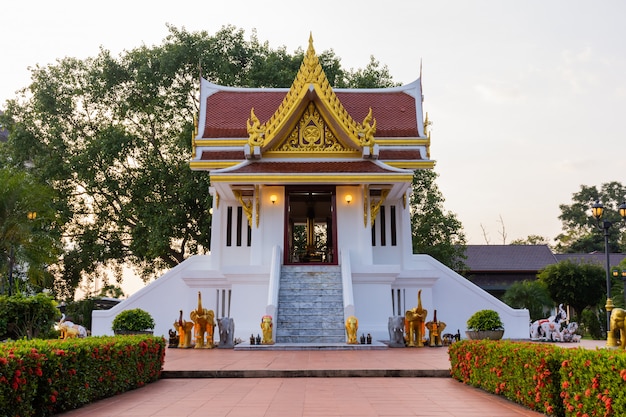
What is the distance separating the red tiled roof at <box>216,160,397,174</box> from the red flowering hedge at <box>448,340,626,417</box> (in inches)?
299

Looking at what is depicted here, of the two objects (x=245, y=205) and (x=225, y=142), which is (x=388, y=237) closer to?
(x=245, y=205)

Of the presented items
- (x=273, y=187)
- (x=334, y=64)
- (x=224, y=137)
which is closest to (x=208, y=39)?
(x=334, y=64)

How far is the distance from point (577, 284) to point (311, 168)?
18.0 metres

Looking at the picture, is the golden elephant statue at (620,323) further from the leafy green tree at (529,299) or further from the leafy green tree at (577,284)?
the leafy green tree at (577,284)

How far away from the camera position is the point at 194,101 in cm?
2430

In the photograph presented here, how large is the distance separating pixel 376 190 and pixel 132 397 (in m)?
10.2

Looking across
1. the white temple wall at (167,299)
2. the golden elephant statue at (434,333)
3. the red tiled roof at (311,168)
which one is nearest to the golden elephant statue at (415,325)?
the golden elephant statue at (434,333)

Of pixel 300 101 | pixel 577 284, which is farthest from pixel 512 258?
pixel 300 101

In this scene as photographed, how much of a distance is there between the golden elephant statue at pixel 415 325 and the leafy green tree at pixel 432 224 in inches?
427

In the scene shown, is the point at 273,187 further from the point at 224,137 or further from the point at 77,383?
the point at 77,383

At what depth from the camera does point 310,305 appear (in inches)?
510

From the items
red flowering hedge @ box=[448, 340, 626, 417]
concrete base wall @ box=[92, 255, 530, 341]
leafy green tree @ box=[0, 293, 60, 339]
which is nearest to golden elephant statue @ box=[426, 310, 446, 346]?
concrete base wall @ box=[92, 255, 530, 341]

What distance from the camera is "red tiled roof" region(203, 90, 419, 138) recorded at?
56.0 feet

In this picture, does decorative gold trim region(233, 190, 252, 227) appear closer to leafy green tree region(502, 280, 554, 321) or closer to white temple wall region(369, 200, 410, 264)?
white temple wall region(369, 200, 410, 264)
